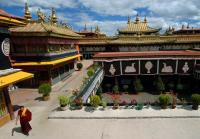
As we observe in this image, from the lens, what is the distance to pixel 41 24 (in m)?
25.0

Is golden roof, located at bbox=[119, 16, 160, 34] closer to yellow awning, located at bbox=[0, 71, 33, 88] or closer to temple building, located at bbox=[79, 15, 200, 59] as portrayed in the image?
temple building, located at bbox=[79, 15, 200, 59]

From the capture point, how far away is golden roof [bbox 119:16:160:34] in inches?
1732

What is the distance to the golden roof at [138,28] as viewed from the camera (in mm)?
44000

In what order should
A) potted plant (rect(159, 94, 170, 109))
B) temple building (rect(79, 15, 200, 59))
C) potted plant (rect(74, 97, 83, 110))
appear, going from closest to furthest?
potted plant (rect(159, 94, 170, 109))
potted plant (rect(74, 97, 83, 110))
temple building (rect(79, 15, 200, 59))

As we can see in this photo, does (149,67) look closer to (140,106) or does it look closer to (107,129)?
(140,106)

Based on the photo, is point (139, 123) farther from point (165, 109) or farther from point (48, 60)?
point (48, 60)

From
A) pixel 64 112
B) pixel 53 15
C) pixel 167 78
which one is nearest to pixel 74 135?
pixel 64 112

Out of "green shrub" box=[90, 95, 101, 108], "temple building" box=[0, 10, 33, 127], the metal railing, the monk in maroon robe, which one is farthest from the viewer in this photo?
the metal railing

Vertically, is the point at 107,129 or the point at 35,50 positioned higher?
the point at 35,50

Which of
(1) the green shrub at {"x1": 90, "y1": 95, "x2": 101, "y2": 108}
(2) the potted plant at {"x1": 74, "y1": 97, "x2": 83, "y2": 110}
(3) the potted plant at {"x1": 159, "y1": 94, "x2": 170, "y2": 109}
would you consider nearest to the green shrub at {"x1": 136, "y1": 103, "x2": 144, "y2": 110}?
(3) the potted plant at {"x1": 159, "y1": 94, "x2": 170, "y2": 109}

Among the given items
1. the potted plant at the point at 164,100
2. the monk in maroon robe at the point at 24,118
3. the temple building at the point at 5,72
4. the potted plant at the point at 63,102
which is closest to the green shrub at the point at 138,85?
the potted plant at the point at 164,100

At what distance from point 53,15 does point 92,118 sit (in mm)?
26286

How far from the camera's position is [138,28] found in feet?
146

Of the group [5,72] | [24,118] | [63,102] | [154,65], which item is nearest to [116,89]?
A: [154,65]
